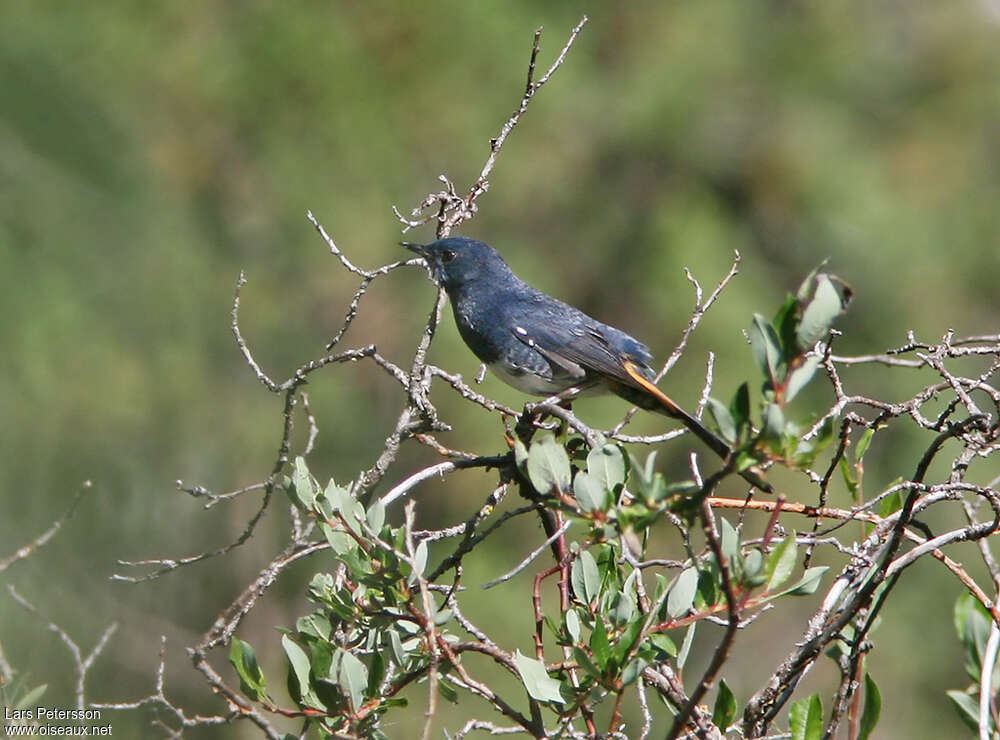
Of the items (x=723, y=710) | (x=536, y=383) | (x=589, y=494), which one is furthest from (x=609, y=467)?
(x=536, y=383)

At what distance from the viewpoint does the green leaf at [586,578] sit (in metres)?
1.75

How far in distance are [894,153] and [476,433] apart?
399cm

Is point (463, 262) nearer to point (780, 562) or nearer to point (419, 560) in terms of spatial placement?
point (419, 560)

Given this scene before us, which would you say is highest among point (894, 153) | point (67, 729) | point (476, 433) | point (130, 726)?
point (894, 153)

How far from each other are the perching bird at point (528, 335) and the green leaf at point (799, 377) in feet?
5.46

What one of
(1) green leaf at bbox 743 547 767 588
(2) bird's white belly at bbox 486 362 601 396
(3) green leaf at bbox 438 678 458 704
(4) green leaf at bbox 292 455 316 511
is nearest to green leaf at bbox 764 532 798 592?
(1) green leaf at bbox 743 547 767 588

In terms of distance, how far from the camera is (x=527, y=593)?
5848mm

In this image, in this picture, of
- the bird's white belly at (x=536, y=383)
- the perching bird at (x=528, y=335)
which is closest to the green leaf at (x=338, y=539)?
the perching bird at (x=528, y=335)

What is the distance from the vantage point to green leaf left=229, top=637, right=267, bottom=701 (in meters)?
1.77

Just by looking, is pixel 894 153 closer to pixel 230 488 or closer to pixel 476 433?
pixel 476 433

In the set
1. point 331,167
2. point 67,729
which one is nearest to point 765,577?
point 67,729

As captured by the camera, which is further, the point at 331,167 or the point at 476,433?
the point at 331,167

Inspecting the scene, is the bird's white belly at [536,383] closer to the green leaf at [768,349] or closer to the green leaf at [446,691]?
the green leaf at [446,691]

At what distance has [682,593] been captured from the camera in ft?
5.37
